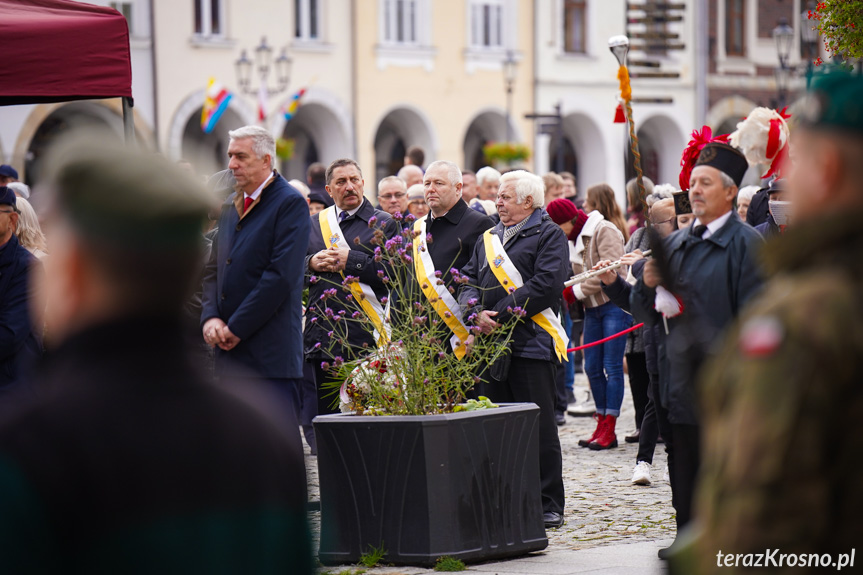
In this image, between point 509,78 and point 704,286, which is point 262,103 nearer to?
point 509,78

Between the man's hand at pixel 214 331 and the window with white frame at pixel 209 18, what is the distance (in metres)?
24.8

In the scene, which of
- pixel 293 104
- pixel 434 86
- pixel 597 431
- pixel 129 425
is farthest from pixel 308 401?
pixel 434 86

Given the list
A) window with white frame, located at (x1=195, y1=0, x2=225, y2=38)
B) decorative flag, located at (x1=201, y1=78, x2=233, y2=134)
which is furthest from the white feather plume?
window with white frame, located at (x1=195, y1=0, x2=225, y2=38)

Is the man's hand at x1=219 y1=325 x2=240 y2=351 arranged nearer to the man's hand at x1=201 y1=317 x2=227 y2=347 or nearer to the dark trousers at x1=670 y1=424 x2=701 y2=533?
the man's hand at x1=201 y1=317 x2=227 y2=347

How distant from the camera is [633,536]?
6605mm

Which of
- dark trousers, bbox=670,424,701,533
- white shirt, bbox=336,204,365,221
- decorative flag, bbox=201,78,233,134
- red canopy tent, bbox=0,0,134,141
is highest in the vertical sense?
decorative flag, bbox=201,78,233,134

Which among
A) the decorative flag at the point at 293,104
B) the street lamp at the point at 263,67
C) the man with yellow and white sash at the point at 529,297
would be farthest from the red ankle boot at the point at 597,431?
the decorative flag at the point at 293,104

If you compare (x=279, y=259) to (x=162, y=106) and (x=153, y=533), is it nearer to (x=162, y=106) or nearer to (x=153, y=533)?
(x=153, y=533)

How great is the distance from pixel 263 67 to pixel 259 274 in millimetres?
24637

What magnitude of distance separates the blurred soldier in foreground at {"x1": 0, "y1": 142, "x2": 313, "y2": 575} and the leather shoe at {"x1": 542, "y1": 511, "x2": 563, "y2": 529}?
508cm

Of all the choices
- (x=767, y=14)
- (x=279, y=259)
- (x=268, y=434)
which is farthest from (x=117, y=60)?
(x=767, y=14)

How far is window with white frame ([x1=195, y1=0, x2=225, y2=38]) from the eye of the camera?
1183 inches

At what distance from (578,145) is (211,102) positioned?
41.9 ft

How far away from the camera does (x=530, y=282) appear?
703 centimetres
